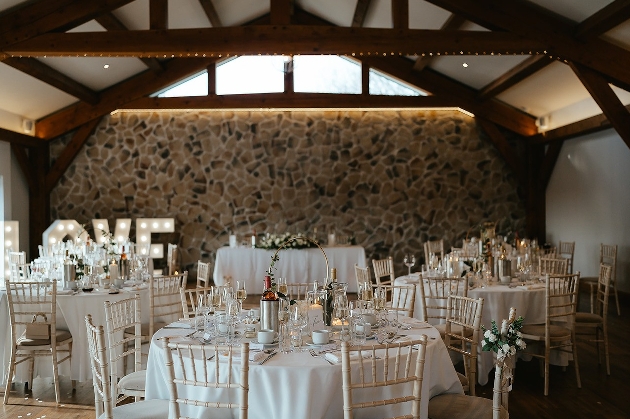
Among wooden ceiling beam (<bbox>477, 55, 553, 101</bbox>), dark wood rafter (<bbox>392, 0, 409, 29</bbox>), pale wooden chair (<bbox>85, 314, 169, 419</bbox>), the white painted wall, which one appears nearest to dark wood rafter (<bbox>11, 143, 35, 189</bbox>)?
dark wood rafter (<bbox>392, 0, 409, 29</bbox>)

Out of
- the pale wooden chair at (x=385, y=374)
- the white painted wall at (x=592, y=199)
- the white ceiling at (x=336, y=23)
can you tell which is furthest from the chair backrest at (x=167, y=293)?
the white painted wall at (x=592, y=199)

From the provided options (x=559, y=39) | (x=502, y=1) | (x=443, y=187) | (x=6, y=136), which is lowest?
(x=443, y=187)

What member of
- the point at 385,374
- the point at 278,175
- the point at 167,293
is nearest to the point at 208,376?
the point at 385,374

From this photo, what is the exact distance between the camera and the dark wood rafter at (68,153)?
11.5 meters

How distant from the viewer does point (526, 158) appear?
12.1 metres

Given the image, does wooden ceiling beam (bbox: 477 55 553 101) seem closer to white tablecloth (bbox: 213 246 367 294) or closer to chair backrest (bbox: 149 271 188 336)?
white tablecloth (bbox: 213 246 367 294)

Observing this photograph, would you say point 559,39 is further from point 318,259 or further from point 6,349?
point 6,349

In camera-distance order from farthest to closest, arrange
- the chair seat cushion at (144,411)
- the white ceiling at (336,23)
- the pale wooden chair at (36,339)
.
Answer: the white ceiling at (336,23)
the pale wooden chair at (36,339)
the chair seat cushion at (144,411)

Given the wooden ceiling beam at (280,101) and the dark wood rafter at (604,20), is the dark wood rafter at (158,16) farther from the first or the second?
the dark wood rafter at (604,20)

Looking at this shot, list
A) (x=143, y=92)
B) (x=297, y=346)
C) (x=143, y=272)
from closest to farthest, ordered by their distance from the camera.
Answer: (x=297, y=346) → (x=143, y=272) → (x=143, y=92)

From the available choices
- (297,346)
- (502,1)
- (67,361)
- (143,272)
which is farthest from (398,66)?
(297,346)

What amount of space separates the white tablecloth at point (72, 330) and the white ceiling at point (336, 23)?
462 centimetres

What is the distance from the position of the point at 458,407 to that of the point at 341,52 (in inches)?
199

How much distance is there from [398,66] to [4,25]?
6980 millimetres
